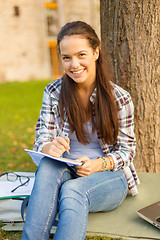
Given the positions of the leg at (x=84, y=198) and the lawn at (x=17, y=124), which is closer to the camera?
the leg at (x=84, y=198)

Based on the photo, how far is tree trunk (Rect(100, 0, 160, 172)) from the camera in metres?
2.69

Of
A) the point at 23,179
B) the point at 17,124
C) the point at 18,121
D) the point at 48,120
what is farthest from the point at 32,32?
the point at 48,120

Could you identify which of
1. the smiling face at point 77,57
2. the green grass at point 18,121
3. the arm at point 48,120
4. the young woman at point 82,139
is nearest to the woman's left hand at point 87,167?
the young woman at point 82,139

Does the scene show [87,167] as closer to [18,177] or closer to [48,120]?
[48,120]

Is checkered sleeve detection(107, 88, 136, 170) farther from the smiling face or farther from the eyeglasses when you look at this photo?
the eyeglasses

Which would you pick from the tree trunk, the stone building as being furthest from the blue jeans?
the stone building

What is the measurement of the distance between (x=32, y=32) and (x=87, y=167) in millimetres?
16795

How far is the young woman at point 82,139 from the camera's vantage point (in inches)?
78.7

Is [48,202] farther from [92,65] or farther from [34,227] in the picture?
[92,65]

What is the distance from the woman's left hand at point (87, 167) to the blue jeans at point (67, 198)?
44 millimetres

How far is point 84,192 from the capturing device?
80.3 inches

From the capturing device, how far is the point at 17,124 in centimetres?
693

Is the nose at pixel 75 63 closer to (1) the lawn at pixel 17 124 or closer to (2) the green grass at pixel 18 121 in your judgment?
(1) the lawn at pixel 17 124

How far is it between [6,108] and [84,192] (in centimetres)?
688
